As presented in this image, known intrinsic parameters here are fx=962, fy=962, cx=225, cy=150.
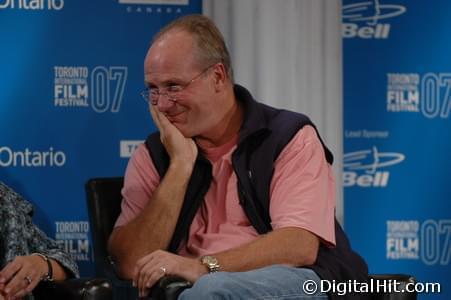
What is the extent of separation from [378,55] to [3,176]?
6.43 ft

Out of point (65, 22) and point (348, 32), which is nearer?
point (65, 22)

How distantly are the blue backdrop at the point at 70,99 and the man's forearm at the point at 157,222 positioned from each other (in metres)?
1.02

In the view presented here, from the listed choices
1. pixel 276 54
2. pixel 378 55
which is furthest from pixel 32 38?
pixel 378 55

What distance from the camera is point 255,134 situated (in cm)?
346

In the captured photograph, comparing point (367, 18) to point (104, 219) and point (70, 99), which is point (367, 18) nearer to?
point (70, 99)

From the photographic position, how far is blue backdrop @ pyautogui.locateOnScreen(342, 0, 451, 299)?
4879 millimetres

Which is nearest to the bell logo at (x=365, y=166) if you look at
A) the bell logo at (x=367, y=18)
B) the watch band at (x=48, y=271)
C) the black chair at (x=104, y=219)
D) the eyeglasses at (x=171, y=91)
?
the bell logo at (x=367, y=18)

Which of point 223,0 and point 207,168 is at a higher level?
point 223,0

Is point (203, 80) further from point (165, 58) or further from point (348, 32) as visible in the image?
point (348, 32)

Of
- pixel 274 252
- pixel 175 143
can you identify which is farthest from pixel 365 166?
pixel 274 252

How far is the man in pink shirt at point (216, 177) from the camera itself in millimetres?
3293

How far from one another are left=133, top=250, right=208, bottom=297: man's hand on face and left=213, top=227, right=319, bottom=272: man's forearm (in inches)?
4.2

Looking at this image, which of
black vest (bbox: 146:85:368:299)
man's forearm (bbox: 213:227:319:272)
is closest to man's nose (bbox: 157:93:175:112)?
black vest (bbox: 146:85:368:299)

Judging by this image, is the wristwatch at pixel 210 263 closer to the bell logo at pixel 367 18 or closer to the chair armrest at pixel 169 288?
the chair armrest at pixel 169 288
